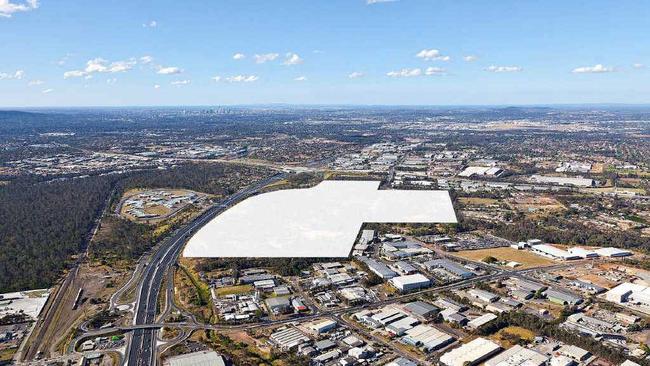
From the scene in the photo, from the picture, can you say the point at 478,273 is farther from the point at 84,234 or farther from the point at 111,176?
the point at 111,176

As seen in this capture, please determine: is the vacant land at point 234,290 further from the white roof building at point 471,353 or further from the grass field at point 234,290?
the white roof building at point 471,353

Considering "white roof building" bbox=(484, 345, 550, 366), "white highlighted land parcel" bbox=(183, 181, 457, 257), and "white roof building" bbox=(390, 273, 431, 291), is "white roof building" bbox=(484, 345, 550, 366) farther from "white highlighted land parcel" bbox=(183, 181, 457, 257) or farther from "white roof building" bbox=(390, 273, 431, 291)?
"white highlighted land parcel" bbox=(183, 181, 457, 257)

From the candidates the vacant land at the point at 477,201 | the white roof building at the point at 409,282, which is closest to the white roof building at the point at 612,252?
the white roof building at the point at 409,282

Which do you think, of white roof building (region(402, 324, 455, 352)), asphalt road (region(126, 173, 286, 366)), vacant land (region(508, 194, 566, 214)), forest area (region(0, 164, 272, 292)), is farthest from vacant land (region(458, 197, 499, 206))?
white roof building (region(402, 324, 455, 352))

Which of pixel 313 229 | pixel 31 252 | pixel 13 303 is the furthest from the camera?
pixel 313 229

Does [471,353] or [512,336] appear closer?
[471,353]

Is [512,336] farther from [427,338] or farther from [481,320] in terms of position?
[427,338]

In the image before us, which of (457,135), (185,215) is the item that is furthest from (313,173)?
(457,135)

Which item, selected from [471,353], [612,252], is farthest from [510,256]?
[471,353]
